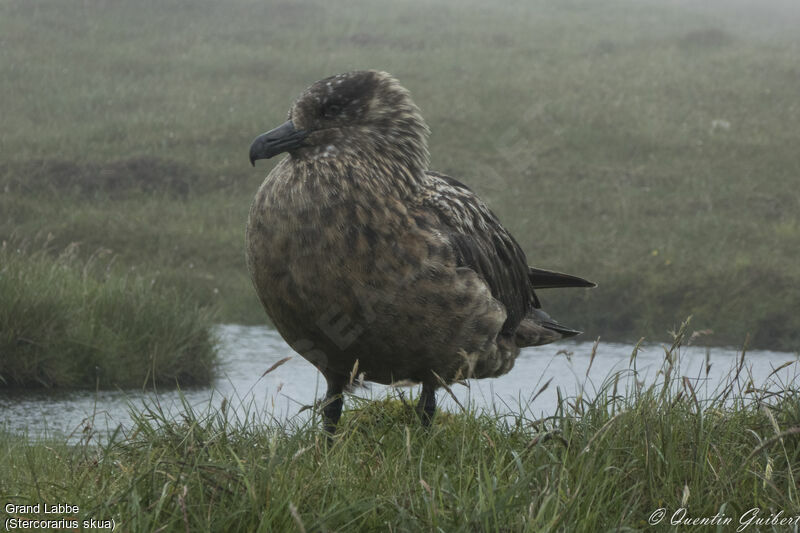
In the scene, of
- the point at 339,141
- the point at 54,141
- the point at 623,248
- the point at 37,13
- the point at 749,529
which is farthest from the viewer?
the point at 37,13

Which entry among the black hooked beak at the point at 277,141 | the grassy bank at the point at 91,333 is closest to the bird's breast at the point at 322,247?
the black hooked beak at the point at 277,141

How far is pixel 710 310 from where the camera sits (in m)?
10.0

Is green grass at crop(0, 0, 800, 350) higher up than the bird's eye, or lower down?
lower down

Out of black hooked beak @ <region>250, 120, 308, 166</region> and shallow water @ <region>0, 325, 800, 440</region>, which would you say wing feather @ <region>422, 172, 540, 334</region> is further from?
black hooked beak @ <region>250, 120, 308, 166</region>

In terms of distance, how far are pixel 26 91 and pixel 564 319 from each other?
11970mm

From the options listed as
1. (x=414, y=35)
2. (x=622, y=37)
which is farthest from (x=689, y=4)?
(x=414, y=35)

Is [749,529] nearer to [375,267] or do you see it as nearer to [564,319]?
[375,267]

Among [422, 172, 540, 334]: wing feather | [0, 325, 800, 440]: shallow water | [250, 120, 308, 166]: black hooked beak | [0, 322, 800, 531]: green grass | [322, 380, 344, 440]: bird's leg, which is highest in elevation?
[250, 120, 308, 166]: black hooked beak

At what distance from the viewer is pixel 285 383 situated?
24.1 feet

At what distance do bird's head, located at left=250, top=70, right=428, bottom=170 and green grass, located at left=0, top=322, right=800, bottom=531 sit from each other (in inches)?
50.5

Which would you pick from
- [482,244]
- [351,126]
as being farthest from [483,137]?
[351,126]

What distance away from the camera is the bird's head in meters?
4.47

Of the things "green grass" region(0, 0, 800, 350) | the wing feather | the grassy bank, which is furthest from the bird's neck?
"green grass" region(0, 0, 800, 350)

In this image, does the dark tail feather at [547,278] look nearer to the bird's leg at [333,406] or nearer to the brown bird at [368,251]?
the brown bird at [368,251]
